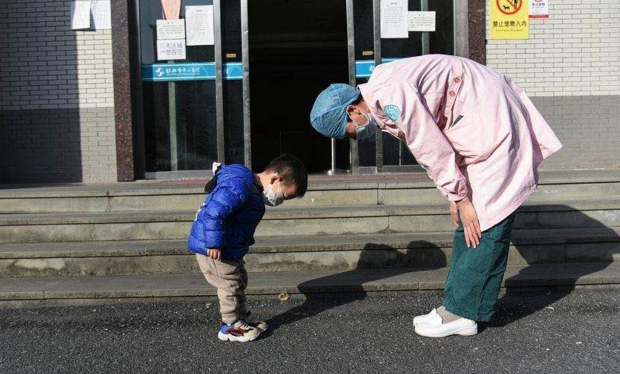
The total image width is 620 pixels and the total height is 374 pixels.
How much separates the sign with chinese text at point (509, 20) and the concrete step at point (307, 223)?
2.97 m

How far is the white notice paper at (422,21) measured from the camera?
7234mm

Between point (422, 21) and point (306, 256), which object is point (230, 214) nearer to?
point (306, 256)

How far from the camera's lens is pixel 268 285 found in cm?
390

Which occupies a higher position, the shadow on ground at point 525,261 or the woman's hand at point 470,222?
the woman's hand at point 470,222

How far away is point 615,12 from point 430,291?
523cm

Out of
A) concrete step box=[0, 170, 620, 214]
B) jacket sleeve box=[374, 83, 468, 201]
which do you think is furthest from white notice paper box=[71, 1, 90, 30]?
jacket sleeve box=[374, 83, 468, 201]

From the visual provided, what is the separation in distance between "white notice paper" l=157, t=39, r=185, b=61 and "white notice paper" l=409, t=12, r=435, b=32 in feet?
9.87

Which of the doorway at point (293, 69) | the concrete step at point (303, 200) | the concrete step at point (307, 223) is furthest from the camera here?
the doorway at point (293, 69)

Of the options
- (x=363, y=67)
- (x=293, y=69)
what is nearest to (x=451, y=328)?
(x=363, y=67)

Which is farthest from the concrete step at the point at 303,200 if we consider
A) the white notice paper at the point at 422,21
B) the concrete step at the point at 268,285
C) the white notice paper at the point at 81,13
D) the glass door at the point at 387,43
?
the white notice paper at the point at 422,21

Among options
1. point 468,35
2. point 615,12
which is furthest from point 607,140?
point 468,35

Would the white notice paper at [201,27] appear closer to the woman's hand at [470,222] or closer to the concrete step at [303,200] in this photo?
the concrete step at [303,200]

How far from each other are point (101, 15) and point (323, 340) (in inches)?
217

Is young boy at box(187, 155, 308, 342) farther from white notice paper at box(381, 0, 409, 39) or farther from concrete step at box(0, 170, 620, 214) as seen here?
white notice paper at box(381, 0, 409, 39)
